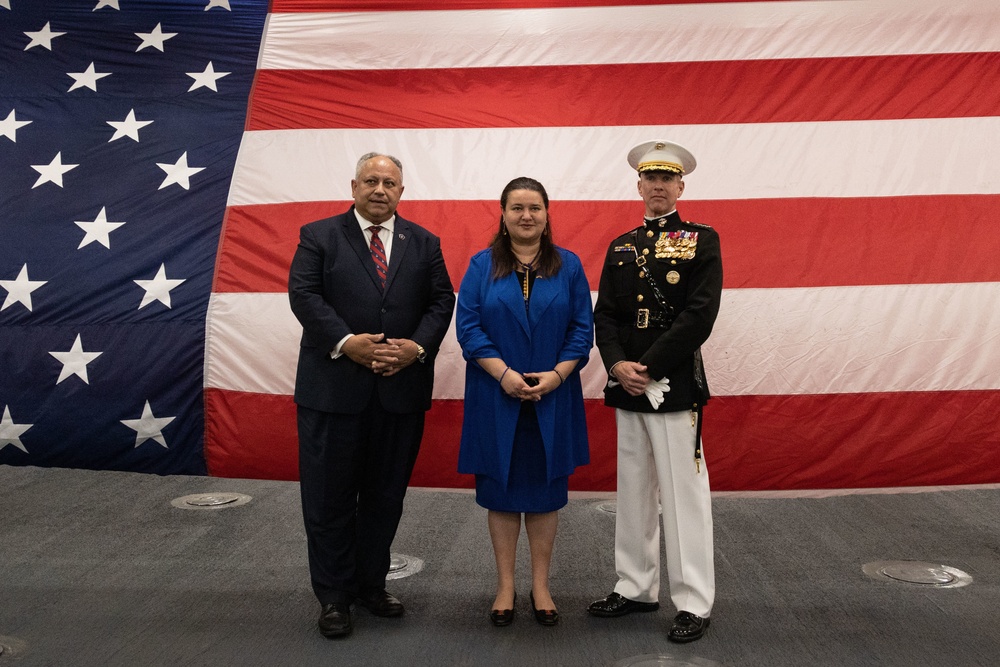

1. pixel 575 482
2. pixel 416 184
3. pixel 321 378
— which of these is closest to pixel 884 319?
pixel 575 482

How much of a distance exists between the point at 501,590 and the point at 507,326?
67 cm

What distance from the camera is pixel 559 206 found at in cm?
302

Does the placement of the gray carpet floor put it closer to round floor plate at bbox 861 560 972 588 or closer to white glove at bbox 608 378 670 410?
round floor plate at bbox 861 560 972 588

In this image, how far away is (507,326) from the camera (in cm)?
219

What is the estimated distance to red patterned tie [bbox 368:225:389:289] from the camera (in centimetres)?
225

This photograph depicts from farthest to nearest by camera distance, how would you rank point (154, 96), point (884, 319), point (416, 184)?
point (154, 96)
point (416, 184)
point (884, 319)

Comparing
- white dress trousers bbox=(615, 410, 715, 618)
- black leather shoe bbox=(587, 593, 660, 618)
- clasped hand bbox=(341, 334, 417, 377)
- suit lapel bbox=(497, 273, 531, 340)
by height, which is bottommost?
black leather shoe bbox=(587, 593, 660, 618)

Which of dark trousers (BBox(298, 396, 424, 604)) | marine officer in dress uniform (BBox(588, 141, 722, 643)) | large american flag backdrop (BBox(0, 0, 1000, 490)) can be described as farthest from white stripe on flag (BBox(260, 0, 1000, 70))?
dark trousers (BBox(298, 396, 424, 604))

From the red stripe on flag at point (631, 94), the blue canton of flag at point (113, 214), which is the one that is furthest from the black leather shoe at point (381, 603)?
the red stripe on flag at point (631, 94)

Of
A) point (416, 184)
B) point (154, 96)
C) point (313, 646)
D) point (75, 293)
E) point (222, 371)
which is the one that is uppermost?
point (154, 96)

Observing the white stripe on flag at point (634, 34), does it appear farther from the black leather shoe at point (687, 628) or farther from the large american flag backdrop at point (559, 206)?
the black leather shoe at point (687, 628)

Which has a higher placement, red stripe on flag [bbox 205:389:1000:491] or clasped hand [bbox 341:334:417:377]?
clasped hand [bbox 341:334:417:377]

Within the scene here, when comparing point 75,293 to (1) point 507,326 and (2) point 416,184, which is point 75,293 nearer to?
(2) point 416,184

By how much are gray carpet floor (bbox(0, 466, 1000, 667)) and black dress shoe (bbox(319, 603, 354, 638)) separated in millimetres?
32
